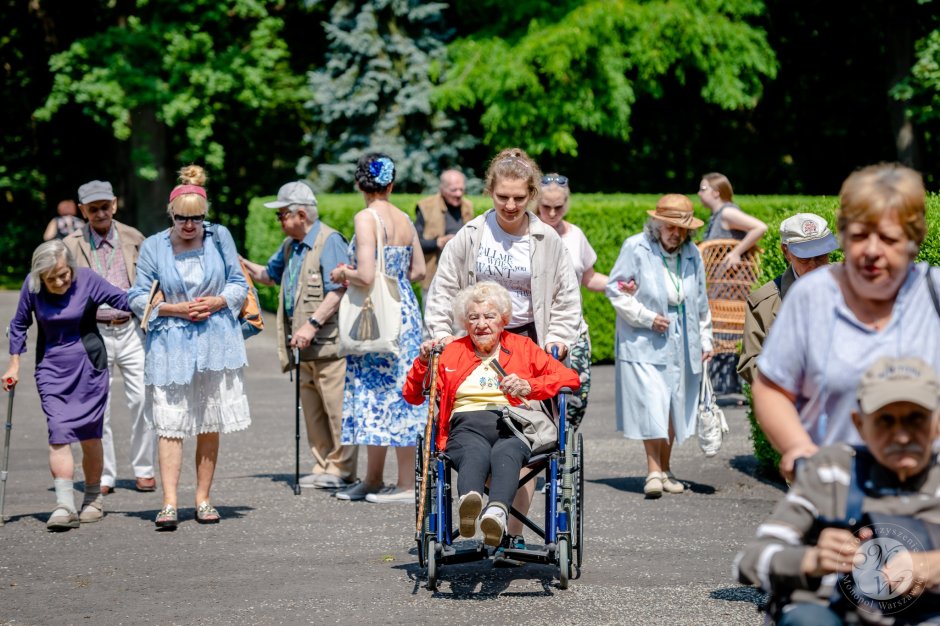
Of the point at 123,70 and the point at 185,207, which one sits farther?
the point at 123,70

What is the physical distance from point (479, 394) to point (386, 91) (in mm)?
18572

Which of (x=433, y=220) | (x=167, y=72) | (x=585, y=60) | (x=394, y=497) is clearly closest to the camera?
(x=394, y=497)

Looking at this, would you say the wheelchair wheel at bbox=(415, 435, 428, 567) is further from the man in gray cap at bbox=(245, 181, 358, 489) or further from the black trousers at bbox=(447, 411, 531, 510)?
the man in gray cap at bbox=(245, 181, 358, 489)

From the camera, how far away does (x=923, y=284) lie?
3832mm

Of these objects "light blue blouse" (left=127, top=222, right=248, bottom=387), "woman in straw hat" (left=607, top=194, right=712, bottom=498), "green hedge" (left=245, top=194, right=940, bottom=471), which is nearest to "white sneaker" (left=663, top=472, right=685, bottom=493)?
"woman in straw hat" (left=607, top=194, right=712, bottom=498)

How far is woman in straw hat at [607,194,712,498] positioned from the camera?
9359mm

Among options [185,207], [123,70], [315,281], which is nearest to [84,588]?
[185,207]

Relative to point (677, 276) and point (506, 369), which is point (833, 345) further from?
point (677, 276)

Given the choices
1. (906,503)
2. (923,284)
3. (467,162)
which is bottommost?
(906,503)

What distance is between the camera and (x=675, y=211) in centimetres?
918

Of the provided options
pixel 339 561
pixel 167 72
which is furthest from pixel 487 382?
pixel 167 72

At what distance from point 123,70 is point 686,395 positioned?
19637 mm

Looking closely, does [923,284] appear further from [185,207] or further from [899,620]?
[185,207]

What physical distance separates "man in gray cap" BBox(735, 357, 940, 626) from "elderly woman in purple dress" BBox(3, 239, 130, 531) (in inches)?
225
